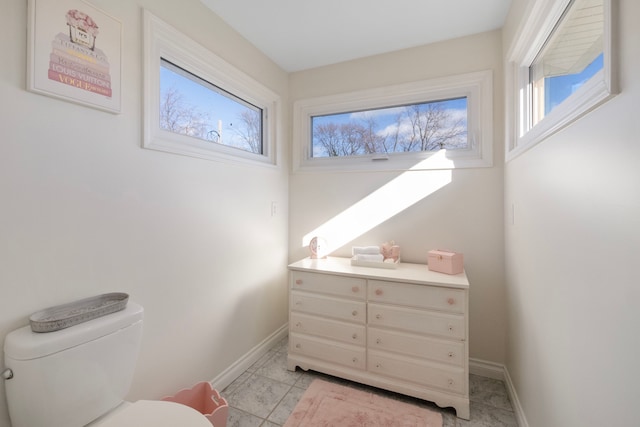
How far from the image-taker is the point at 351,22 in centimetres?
190

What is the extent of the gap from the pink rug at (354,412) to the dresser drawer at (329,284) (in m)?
0.62

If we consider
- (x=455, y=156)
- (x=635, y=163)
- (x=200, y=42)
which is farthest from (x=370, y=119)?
(x=635, y=163)

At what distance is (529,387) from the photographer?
1411mm

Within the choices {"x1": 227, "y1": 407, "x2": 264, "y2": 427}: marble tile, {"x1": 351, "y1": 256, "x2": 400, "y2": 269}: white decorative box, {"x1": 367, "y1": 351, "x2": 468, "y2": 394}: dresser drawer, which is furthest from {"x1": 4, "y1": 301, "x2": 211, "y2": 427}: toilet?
{"x1": 351, "y1": 256, "x2": 400, "y2": 269}: white decorative box

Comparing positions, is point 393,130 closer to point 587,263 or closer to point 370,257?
point 370,257

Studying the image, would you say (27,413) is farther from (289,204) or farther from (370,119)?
(370,119)

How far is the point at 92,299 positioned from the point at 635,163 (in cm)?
182

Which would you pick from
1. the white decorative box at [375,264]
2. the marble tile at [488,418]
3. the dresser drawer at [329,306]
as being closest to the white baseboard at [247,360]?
the dresser drawer at [329,306]

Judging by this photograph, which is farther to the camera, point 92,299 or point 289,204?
point 289,204

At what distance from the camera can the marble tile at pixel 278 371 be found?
6.48ft

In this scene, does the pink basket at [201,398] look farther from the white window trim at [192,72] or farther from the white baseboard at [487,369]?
the white baseboard at [487,369]

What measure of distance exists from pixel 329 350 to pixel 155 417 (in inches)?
46.2

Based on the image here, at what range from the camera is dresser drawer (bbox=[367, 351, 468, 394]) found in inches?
64.5

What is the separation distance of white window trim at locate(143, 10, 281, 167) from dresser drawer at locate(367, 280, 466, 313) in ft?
4.32
